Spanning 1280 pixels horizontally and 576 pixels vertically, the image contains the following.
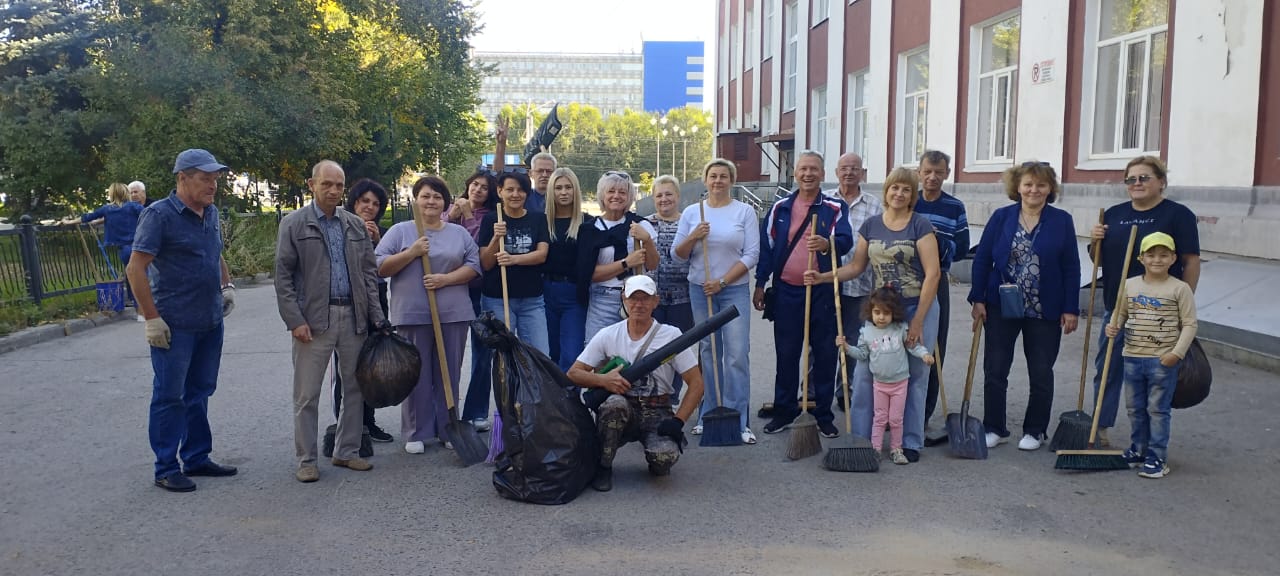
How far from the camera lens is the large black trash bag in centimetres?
480

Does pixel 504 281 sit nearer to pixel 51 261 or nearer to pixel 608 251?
pixel 608 251

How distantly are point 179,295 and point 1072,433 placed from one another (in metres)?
4.99

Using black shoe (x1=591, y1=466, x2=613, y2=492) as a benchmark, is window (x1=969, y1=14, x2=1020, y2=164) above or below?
above

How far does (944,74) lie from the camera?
14992 millimetres

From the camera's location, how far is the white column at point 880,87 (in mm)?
17500

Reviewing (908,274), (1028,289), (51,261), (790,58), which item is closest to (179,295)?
(908,274)

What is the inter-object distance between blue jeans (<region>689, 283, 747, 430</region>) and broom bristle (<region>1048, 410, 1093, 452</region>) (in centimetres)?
137

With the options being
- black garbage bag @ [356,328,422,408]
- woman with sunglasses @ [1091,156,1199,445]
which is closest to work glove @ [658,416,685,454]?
black garbage bag @ [356,328,422,408]

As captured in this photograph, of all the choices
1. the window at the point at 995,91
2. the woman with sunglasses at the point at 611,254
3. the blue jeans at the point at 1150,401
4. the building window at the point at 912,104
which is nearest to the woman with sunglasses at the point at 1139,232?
the blue jeans at the point at 1150,401

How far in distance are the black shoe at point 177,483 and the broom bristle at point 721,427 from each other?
289 cm

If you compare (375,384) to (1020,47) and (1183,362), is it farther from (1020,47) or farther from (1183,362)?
(1020,47)

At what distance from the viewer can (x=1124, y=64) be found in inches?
423

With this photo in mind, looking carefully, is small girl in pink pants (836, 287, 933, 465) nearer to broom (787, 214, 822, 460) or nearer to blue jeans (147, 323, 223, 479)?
broom (787, 214, 822, 460)

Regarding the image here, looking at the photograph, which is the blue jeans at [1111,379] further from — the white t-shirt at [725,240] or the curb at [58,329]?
the curb at [58,329]
